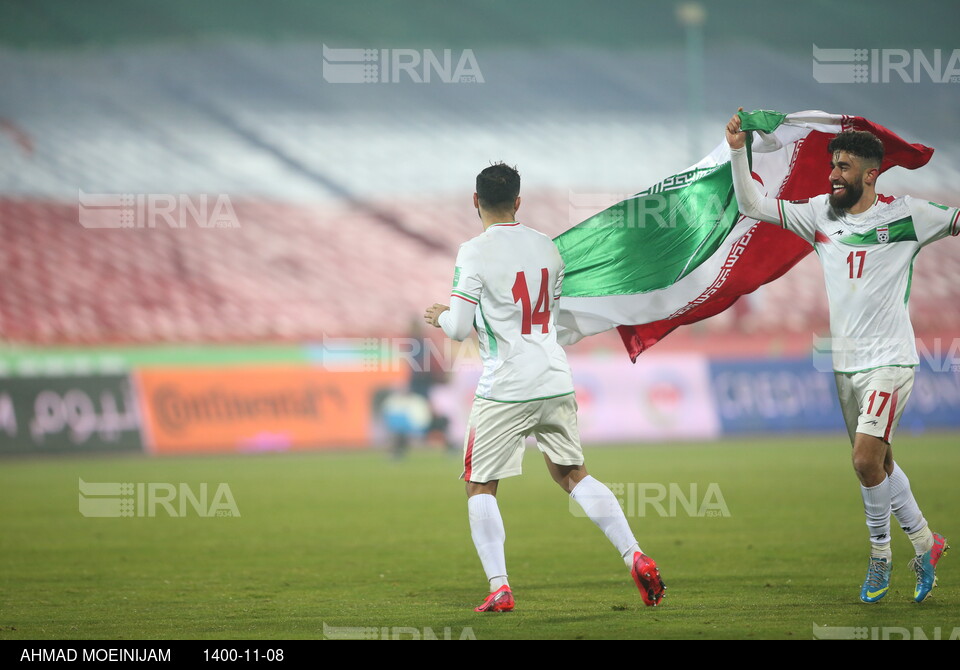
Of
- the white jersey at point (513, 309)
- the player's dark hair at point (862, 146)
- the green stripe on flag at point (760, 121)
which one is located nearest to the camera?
the white jersey at point (513, 309)

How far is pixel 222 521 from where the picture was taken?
35.4 feet

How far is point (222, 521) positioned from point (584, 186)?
77.5 ft

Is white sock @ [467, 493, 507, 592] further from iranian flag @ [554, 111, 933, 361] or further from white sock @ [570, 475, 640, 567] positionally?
iranian flag @ [554, 111, 933, 361]

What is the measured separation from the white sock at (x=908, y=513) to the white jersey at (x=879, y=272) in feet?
2.13

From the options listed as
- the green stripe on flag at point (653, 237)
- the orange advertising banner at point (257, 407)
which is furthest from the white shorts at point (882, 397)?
the orange advertising banner at point (257, 407)

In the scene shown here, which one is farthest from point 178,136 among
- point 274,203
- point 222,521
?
point 222,521

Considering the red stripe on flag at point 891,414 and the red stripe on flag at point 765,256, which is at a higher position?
the red stripe on flag at point 765,256

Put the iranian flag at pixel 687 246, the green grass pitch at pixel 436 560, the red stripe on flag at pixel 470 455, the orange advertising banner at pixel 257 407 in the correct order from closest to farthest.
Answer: the green grass pitch at pixel 436 560 → the red stripe on flag at pixel 470 455 → the iranian flag at pixel 687 246 → the orange advertising banner at pixel 257 407

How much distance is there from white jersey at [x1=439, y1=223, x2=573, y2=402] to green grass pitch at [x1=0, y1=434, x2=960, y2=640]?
1.17m

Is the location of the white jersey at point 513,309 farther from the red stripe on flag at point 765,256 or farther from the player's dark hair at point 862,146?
the player's dark hair at point 862,146

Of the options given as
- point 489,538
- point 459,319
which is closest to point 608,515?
point 489,538

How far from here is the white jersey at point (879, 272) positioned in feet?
20.1

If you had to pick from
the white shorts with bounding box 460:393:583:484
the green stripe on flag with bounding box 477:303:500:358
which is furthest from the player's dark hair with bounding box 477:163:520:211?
the white shorts with bounding box 460:393:583:484
